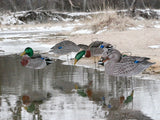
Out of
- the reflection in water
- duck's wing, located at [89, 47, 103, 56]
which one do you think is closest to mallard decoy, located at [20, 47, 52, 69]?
the reflection in water

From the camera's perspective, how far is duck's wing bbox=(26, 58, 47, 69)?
11086mm

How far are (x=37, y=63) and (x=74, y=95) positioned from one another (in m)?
3.26

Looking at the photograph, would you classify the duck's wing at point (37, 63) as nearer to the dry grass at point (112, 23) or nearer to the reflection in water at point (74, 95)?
the reflection in water at point (74, 95)

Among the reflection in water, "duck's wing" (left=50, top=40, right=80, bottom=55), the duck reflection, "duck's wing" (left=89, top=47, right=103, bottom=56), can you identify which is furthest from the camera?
"duck's wing" (left=50, top=40, right=80, bottom=55)

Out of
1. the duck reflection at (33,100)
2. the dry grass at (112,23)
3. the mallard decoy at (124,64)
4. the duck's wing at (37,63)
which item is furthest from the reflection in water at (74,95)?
the dry grass at (112,23)

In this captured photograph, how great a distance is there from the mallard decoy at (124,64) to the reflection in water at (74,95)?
360 mm

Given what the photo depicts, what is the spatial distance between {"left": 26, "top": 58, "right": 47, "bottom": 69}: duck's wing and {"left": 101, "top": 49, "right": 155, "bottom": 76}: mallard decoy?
2.54 meters

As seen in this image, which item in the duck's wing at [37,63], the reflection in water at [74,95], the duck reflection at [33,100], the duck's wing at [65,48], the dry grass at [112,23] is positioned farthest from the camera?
the dry grass at [112,23]

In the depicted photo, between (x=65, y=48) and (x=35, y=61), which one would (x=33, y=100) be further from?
(x=65, y=48)

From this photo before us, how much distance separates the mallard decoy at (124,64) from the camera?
8.70 meters

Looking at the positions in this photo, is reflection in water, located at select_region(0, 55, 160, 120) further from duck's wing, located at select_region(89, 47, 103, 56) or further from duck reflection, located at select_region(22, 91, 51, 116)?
duck's wing, located at select_region(89, 47, 103, 56)

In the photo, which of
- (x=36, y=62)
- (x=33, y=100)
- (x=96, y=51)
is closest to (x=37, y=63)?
(x=36, y=62)

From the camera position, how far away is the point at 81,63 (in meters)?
12.6

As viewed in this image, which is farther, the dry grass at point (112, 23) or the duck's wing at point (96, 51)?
the dry grass at point (112, 23)
